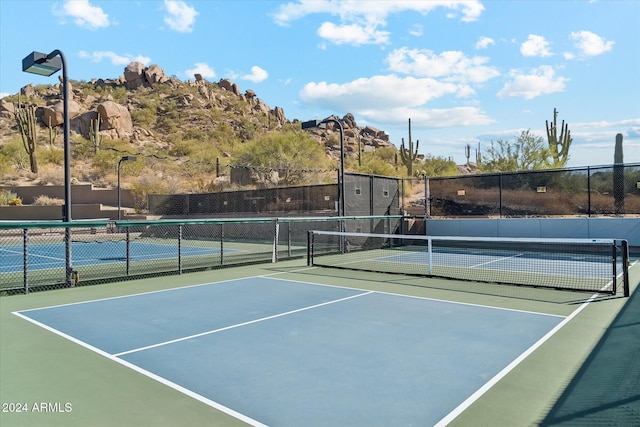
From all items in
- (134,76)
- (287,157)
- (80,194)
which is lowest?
(80,194)

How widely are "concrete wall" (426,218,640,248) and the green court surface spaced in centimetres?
1139

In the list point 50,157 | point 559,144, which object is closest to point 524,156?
point 559,144

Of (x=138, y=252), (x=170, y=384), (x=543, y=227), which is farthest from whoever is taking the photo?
(x=138, y=252)

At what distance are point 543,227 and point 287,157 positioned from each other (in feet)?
81.7

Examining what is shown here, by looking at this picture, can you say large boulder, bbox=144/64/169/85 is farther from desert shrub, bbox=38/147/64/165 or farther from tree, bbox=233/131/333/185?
tree, bbox=233/131/333/185

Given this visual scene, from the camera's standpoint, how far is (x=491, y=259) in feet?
50.9

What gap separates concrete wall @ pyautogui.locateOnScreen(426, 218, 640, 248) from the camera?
17.4 metres

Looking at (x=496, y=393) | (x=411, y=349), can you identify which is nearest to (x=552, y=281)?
(x=411, y=349)

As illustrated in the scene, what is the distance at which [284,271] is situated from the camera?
13016 mm

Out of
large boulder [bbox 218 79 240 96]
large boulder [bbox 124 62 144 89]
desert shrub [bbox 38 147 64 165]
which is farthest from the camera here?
large boulder [bbox 218 79 240 96]

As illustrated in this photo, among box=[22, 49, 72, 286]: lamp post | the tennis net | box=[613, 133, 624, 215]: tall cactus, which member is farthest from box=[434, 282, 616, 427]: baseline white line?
box=[613, 133, 624, 215]: tall cactus

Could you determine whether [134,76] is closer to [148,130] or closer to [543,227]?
[148,130]

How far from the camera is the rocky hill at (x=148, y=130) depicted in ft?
160

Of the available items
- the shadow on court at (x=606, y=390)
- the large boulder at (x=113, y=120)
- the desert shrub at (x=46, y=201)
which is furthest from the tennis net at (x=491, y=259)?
the large boulder at (x=113, y=120)
